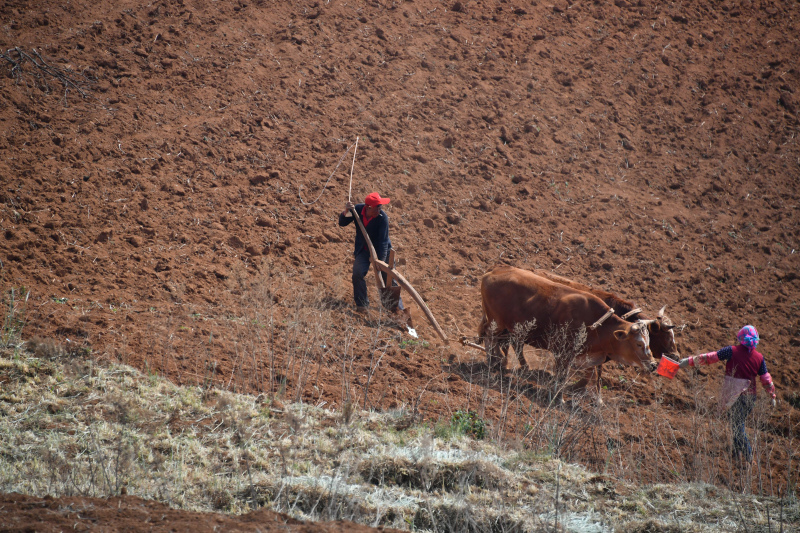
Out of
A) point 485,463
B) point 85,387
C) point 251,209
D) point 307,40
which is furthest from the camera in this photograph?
point 307,40

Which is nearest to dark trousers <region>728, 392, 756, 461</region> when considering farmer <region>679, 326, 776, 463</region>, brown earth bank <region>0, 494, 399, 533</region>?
farmer <region>679, 326, 776, 463</region>

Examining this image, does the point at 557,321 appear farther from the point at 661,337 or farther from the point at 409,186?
the point at 409,186

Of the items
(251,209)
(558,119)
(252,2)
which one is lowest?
(251,209)

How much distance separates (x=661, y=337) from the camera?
8.26 metres

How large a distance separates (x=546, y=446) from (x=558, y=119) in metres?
9.37

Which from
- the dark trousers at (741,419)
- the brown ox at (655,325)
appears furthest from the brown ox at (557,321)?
the dark trousers at (741,419)

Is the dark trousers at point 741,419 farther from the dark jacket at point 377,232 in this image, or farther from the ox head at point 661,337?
the dark jacket at point 377,232

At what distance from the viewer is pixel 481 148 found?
12.8m

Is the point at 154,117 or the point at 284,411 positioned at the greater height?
the point at 154,117

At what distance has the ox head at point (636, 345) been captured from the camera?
7797mm

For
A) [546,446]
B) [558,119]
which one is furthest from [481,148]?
[546,446]

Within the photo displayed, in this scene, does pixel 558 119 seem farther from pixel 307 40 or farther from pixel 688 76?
pixel 307 40

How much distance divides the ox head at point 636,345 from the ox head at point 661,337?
28 cm

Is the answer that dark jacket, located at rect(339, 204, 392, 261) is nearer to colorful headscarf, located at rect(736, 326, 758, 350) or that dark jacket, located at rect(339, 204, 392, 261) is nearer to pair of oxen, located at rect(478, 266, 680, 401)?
pair of oxen, located at rect(478, 266, 680, 401)
